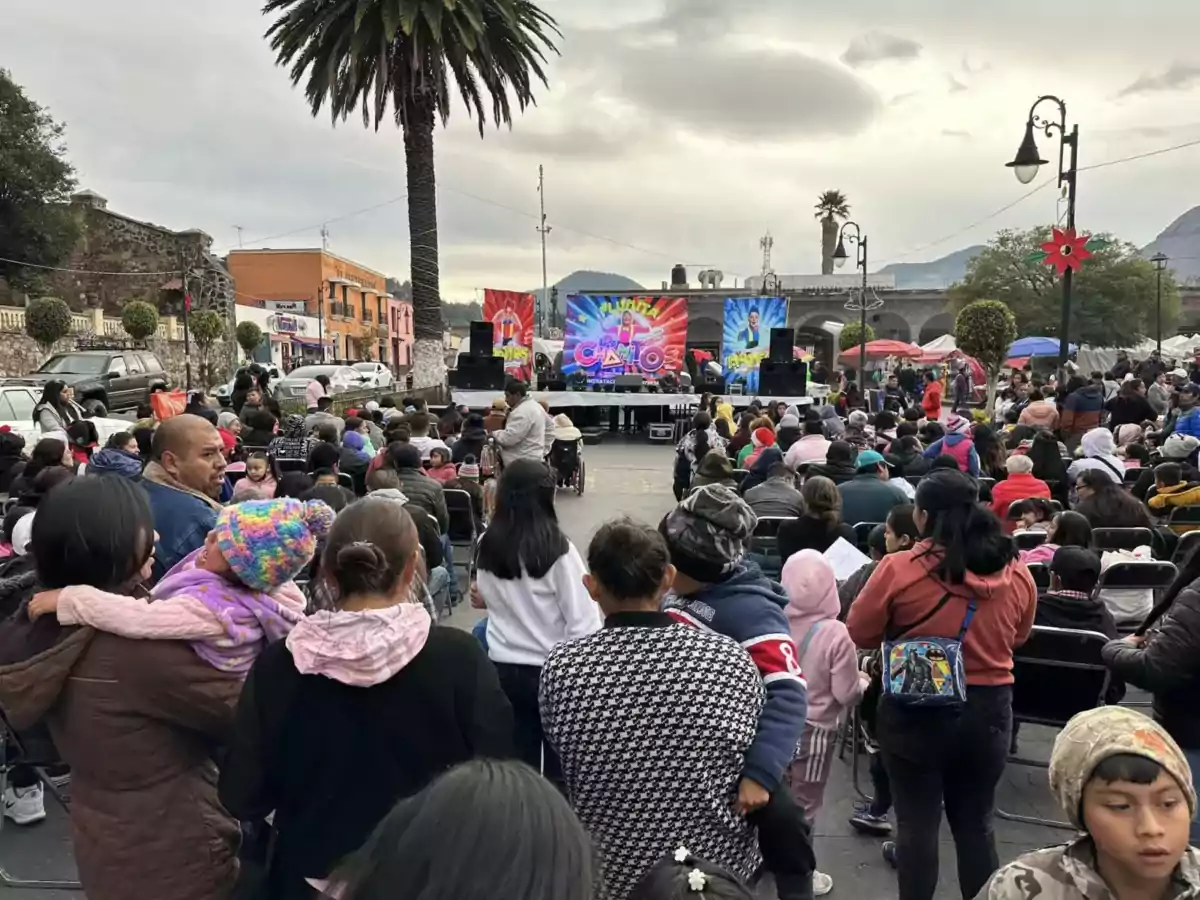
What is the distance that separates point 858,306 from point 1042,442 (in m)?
20.0

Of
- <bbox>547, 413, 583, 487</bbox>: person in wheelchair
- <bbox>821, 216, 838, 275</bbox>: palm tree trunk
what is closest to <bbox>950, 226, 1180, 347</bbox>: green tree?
<bbox>821, 216, 838, 275</bbox>: palm tree trunk

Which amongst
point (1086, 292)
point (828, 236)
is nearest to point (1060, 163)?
point (1086, 292)

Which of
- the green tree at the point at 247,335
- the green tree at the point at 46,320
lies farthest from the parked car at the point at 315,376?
the green tree at the point at 247,335

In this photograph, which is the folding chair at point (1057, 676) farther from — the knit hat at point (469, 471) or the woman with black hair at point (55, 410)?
the woman with black hair at point (55, 410)

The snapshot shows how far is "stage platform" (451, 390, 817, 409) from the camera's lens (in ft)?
63.6

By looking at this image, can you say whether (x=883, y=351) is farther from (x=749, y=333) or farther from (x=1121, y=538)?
(x=1121, y=538)

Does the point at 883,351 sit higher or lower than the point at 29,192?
lower

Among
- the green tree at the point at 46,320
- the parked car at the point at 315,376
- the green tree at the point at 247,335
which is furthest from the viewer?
the green tree at the point at 247,335

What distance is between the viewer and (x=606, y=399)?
1970 centimetres

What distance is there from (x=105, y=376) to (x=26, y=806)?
1680 cm

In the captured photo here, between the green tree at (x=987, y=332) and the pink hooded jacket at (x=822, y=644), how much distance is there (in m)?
19.3

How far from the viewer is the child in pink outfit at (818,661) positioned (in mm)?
3395

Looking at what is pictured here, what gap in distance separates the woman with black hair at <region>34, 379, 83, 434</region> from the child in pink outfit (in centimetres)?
902

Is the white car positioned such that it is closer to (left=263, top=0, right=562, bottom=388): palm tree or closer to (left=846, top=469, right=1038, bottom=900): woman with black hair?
(left=263, top=0, right=562, bottom=388): palm tree
